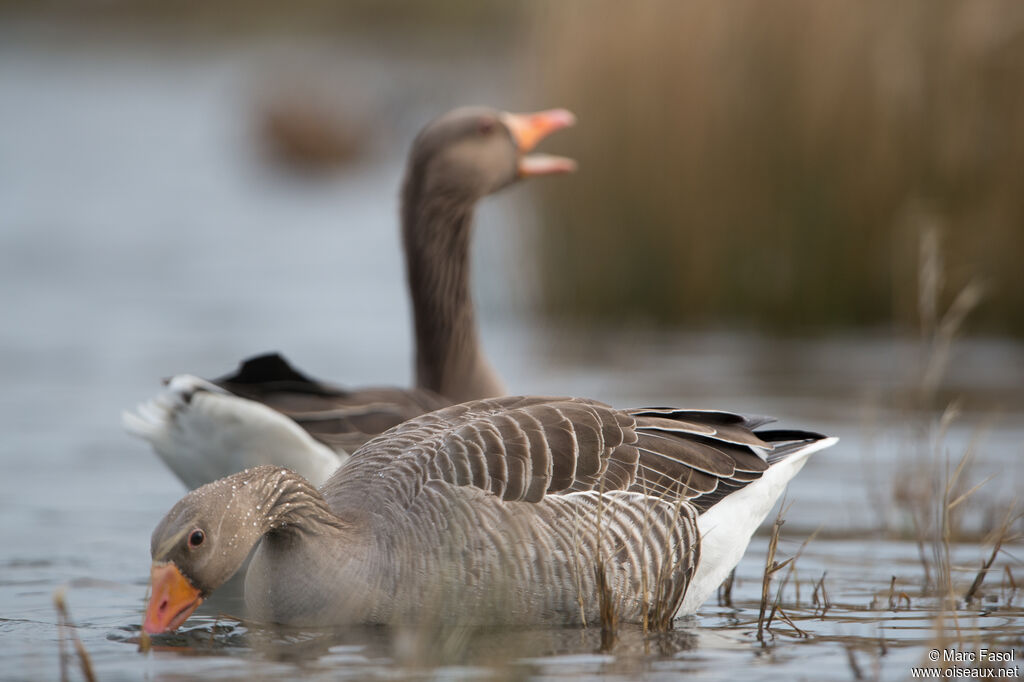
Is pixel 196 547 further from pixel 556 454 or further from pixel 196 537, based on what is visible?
pixel 556 454

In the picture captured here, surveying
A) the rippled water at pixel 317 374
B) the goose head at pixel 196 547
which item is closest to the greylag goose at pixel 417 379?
the rippled water at pixel 317 374

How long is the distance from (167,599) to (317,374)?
278 inches

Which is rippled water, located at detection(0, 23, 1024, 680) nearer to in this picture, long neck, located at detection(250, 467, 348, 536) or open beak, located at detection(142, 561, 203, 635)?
open beak, located at detection(142, 561, 203, 635)

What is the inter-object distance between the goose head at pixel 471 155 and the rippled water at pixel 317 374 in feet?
7.84

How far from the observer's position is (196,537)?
15.9 ft

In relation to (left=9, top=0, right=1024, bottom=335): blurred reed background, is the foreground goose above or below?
below

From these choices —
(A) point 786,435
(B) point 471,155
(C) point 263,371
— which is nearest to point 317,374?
(B) point 471,155

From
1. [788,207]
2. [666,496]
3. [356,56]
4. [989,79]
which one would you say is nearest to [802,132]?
[788,207]

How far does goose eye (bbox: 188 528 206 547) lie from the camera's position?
4.84 metres

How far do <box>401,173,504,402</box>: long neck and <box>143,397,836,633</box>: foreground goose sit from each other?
2038 mm

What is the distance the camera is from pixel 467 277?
8.11 meters

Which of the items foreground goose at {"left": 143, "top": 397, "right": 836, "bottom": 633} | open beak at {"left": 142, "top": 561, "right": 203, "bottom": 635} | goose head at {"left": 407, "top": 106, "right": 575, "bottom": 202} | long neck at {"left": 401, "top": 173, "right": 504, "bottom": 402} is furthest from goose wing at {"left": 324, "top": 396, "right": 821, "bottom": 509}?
goose head at {"left": 407, "top": 106, "right": 575, "bottom": 202}

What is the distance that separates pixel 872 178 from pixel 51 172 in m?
16.2

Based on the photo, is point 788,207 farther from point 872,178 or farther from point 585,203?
point 585,203
